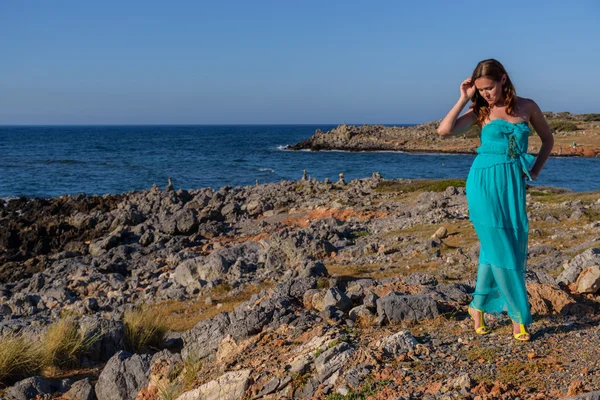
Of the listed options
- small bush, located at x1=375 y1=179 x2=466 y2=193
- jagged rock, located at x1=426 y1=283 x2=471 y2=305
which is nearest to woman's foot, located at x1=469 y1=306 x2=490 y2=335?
jagged rock, located at x1=426 y1=283 x2=471 y2=305

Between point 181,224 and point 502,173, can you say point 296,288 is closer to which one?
point 502,173

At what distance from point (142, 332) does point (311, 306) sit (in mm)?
2440

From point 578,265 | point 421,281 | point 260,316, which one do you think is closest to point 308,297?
point 260,316

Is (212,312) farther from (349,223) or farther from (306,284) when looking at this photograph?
(349,223)

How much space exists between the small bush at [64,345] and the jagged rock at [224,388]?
2.45 meters

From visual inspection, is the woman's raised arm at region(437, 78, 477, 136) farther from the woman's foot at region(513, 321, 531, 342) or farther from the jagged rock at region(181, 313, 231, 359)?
the jagged rock at region(181, 313, 231, 359)

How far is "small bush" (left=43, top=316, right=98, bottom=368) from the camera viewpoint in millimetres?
7316

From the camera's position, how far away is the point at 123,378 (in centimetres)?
648

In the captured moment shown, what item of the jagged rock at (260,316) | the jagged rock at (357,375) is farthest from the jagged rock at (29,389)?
the jagged rock at (357,375)

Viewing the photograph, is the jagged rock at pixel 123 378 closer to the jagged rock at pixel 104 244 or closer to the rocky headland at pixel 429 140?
the jagged rock at pixel 104 244

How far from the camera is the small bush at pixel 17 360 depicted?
6.93 metres

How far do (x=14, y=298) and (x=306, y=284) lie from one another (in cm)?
748

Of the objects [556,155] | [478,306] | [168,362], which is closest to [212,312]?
[168,362]

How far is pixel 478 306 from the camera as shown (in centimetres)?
561
